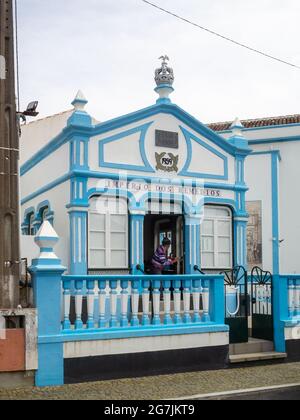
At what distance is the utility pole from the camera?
8.70m

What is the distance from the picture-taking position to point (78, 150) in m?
12.1

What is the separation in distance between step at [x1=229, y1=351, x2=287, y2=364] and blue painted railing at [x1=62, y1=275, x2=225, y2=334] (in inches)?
26.3

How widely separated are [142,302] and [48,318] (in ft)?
5.38

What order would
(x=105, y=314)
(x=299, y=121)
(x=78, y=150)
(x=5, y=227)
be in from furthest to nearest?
(x=299, y=121) < (x=78, y=150) < (x=105, y=314) < (x=5, y=227)

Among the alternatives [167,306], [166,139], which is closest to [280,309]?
[167,306]

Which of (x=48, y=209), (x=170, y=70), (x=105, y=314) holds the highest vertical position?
(x=170, y=70)

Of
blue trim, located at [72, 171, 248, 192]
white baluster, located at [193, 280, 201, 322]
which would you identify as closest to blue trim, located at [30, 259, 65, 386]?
white baluster, located at [193, 280, 201, 322]

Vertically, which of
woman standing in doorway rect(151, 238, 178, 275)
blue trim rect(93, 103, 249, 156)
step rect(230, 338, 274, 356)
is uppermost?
blue trim rect(93, 103, 249, 156)

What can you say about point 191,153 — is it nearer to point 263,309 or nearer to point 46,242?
point 263,309

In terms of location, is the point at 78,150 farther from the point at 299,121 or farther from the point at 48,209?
the point at 299,121

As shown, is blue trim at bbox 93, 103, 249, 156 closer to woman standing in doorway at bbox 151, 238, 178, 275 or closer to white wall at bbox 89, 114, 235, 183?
white wall at bbox 89, 114, 235, 183

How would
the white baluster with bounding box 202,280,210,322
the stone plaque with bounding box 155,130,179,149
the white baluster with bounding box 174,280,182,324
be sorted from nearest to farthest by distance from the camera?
1. the white baluster with bounding box 174,280,182,324
2. the white baluster with bounding box 202,280,210,322
3. the stone plaque with bounding box 155,130,179,149
